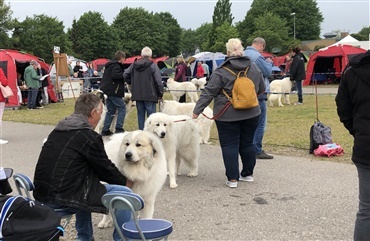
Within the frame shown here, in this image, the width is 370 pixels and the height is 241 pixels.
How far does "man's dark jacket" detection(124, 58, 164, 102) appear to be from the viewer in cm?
838

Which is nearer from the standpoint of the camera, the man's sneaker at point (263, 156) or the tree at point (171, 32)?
the man's sneaker at point (263, 156)

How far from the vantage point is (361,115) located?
9.29 ft

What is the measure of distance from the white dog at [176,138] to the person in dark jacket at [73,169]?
2.29 meters

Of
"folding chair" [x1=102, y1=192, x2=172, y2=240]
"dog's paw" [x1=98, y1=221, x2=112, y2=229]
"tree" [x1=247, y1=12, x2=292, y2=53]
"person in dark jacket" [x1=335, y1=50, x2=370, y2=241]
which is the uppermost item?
"tree" [x1=247, y1=12, x2=292, y2=53]

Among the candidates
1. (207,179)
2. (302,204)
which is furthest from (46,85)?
(302,204)

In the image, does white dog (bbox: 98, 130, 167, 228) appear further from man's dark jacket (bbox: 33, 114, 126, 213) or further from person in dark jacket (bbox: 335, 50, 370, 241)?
person in dark jacket (bbox: 335, 50, 370, 241)

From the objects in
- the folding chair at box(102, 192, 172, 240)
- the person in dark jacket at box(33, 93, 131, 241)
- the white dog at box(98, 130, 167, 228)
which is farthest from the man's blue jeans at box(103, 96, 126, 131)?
the folding chair at box(102, 192, 172, 240)

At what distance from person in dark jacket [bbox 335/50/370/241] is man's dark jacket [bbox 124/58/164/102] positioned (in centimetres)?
572

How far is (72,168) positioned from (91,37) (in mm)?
70811

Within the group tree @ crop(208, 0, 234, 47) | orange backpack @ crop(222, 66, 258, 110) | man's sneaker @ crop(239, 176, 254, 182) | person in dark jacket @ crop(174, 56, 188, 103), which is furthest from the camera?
tree @ crop(208, 0, 234, 47)

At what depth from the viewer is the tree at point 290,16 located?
267 ft

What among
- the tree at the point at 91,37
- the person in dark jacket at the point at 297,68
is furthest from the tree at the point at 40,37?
the person in dark jacket at the point at 297,68

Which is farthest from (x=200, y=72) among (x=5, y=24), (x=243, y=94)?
(x=5, y=24)

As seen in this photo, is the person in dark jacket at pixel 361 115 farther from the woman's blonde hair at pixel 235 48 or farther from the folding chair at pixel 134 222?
the woman's blonde hair at pixel 235 48
